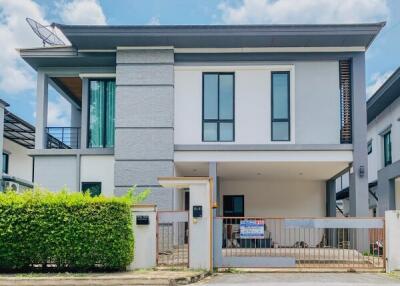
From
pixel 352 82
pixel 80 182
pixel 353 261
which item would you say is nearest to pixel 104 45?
pixel 80 182

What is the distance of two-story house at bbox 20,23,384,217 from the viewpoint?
19.5 meters

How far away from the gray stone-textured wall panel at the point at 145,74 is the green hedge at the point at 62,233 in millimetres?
6957

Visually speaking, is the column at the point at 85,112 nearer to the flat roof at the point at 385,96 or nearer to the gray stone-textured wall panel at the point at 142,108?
the gray stone-textured wall panel at the point at 142,108

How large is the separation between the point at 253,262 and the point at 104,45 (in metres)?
9.20

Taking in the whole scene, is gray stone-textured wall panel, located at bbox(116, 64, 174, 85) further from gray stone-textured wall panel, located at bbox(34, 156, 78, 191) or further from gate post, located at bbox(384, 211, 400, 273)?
gate post, located at bbox(384, 211, 400, 273)

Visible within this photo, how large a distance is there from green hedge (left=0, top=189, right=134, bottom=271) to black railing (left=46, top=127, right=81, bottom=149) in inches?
313

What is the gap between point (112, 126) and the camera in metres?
21.3

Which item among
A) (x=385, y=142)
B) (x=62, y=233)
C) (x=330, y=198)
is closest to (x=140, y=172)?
(x=62, y=233)

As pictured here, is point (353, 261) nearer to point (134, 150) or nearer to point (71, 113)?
point (134, 150)

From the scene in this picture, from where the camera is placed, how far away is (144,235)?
14.7 metres

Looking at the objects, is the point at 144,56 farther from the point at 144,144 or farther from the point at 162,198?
the point at 162,198

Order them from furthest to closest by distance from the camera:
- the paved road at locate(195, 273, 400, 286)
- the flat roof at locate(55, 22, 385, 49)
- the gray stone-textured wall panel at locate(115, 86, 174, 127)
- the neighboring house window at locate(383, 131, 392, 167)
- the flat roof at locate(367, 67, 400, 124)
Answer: the neighboring house window at locate(383, 131, 392, 167)
the flat roof at locate(367, 67, 400, 124)
the gray stone-textured wall panel at locate(115, 86, 174, 127)
the flat roof at locate(55, 22, 385, 49)
the paved road at locate(195, 273, 400, 286)

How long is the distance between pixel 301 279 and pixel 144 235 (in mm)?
4045

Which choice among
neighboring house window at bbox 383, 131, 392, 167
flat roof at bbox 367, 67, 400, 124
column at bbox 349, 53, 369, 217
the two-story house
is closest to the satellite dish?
the two-story house
